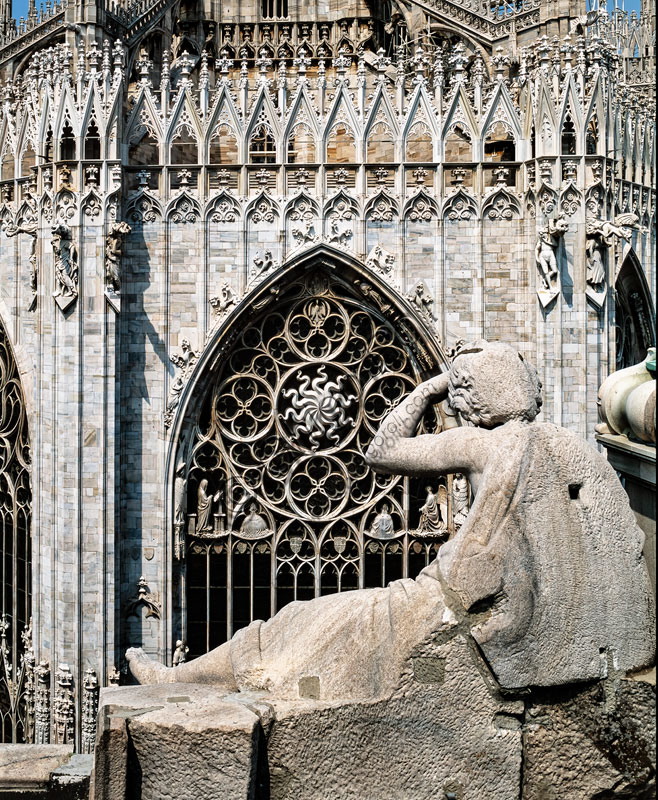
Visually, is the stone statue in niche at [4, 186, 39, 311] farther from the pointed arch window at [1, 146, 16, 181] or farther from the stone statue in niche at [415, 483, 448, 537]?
the stone statue in niche at [415, 483, 448, 537]

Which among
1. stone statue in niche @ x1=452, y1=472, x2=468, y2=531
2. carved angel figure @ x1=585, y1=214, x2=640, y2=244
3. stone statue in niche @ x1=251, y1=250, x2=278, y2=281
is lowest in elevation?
stone statue in niche @ x1=452, y1=472, x2=468, y2=531

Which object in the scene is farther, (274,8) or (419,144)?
(274,8)

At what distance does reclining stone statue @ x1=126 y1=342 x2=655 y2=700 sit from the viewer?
161 inches

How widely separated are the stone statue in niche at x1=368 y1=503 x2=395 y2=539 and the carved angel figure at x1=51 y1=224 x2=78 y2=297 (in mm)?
4986

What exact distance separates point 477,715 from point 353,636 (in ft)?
1.63

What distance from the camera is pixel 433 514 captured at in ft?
54.0

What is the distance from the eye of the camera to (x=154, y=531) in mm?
16047

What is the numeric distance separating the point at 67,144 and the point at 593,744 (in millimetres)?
13485

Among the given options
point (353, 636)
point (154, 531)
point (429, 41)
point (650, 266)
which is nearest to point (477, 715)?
point (353, 636)

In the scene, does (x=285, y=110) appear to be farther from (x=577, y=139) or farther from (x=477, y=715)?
(x=477, y=715)

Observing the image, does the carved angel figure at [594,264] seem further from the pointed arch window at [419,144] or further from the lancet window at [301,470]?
the lancet window at [301,470]

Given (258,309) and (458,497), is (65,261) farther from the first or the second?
(458,497)

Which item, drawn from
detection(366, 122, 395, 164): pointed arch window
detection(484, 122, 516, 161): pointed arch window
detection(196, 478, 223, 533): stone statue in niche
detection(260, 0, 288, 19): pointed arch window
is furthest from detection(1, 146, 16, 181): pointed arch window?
detection(260, 0, 288, 19): pointed arch window

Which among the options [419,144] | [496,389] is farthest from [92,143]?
[496,389]
